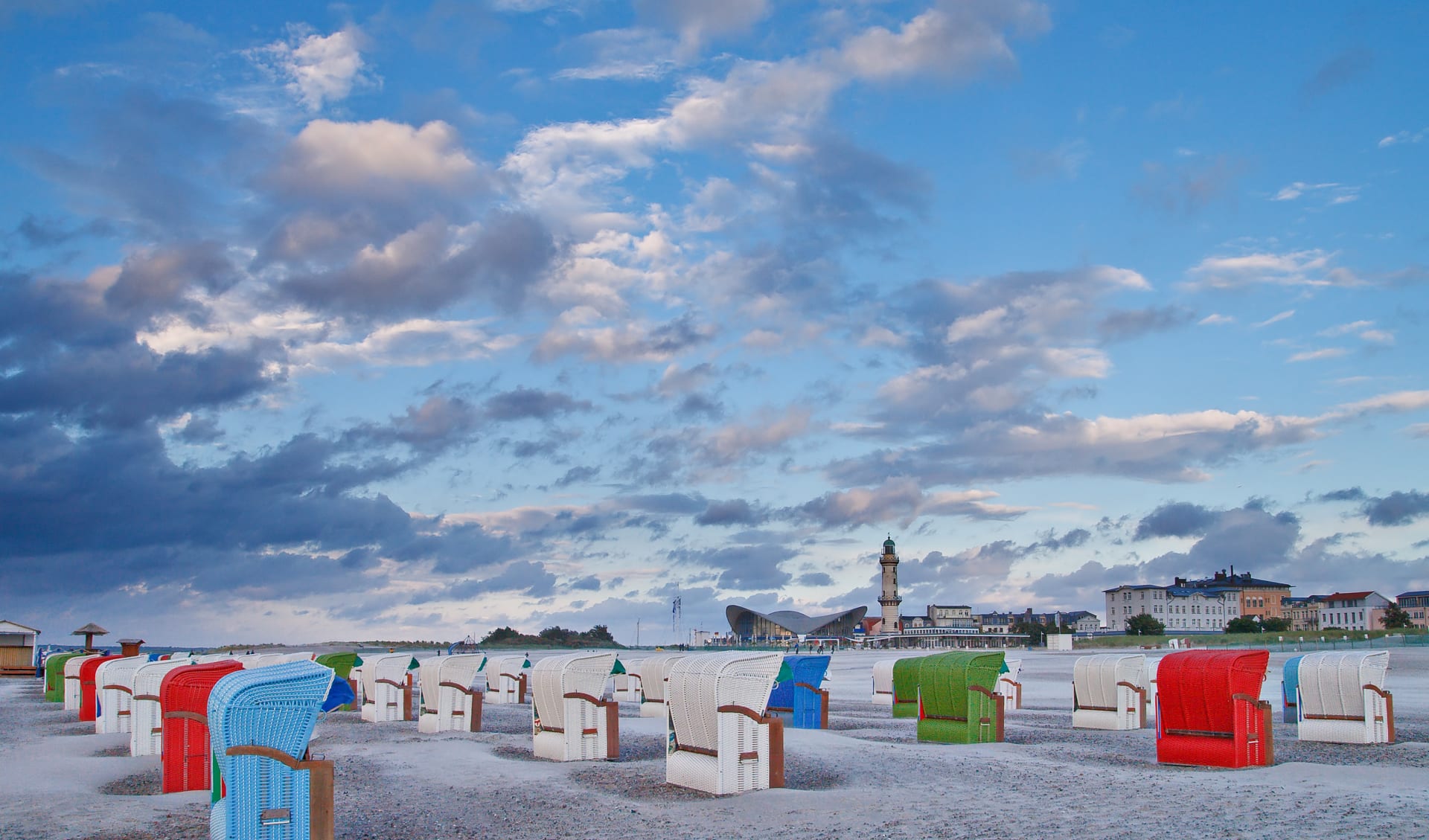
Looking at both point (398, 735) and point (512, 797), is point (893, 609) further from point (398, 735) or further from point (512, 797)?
point (512, 797)

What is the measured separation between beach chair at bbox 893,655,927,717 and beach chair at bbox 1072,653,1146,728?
4711 millimetres

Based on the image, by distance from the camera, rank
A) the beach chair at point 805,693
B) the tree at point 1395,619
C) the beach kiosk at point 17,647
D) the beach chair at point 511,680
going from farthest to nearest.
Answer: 1. the tree at point 1395,619
2. the beach kiosk at point 17,647
3. the beach chair at point 511,680
4. the beach chair at point 805,693

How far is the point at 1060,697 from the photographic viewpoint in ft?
155

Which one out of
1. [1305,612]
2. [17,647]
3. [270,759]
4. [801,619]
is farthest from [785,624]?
[270,759]

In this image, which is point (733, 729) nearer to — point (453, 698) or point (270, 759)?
point (270, 759)

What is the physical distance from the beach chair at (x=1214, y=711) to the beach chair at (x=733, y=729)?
8.87 metres

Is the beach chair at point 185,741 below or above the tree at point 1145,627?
above

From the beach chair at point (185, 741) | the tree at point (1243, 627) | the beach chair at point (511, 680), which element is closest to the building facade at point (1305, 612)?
the tree at point (1243, 627)

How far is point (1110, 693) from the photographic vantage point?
31.6m

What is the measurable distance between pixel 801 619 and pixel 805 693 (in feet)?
533

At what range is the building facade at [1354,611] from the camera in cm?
17661

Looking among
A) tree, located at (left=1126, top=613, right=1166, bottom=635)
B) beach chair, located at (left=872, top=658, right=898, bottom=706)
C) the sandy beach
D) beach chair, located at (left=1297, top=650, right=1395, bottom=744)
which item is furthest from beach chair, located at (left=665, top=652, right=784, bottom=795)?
tree, located at (left=1126, top=613, right=1166, bottom=635)

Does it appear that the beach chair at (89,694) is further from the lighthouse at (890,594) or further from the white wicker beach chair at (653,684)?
the lighthouse at (890,594)

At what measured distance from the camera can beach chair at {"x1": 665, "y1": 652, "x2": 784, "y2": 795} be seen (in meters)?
18.2
